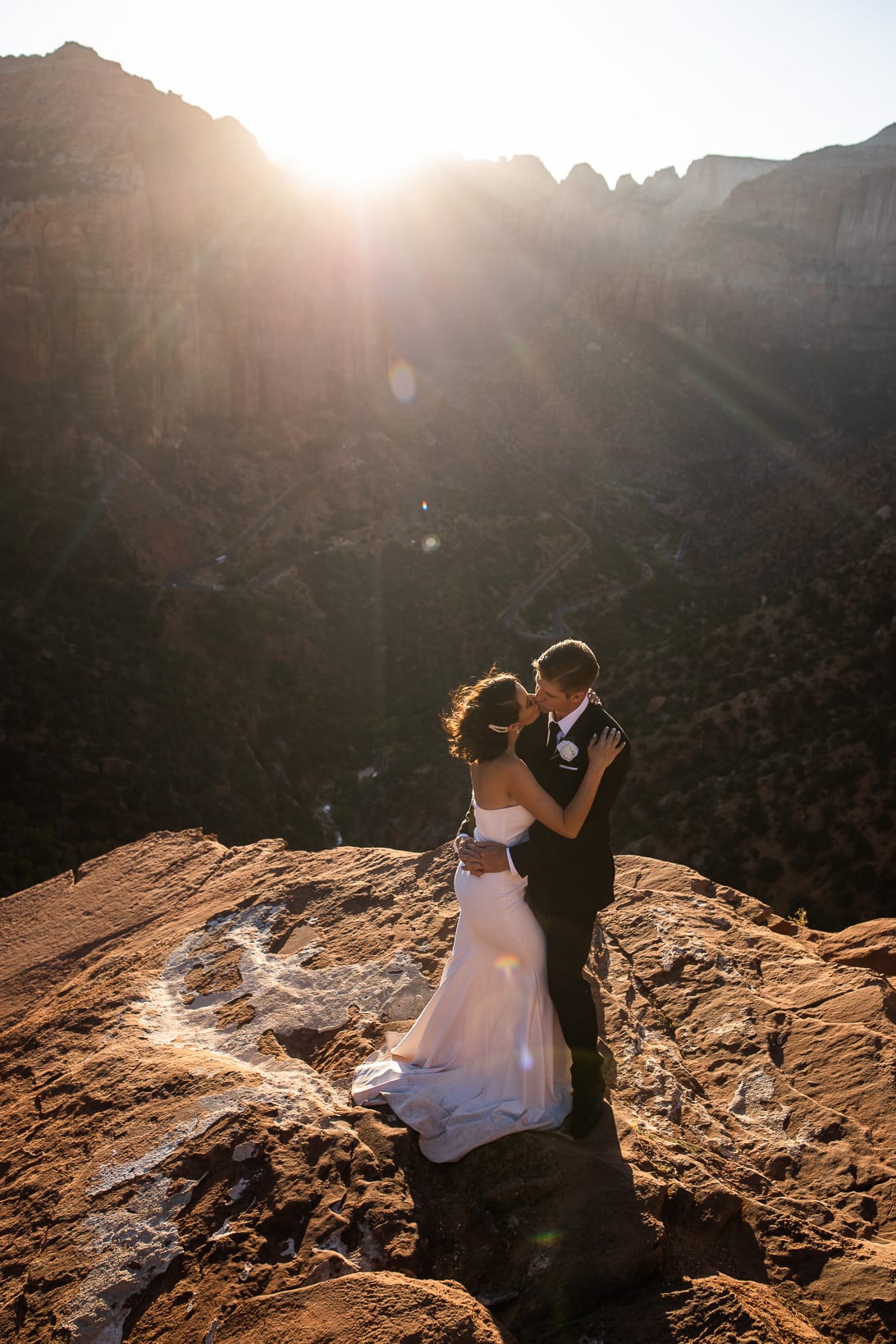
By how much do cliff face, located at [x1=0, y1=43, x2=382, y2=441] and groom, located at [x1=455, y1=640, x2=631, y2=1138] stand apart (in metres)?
39.6

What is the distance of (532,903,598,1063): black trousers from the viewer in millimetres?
5344

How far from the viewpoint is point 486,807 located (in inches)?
208

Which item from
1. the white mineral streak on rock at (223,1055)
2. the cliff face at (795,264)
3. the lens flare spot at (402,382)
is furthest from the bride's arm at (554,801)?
the cliff face at (795,264)

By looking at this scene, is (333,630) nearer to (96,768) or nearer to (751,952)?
(96,768)

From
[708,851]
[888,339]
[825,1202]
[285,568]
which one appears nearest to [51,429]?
[285,568]

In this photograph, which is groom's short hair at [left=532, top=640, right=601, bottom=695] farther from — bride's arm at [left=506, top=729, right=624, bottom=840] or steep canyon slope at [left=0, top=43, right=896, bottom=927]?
steep canyon slope at [left=0, top=43, right=896, bottom=927]

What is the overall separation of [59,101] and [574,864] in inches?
2229

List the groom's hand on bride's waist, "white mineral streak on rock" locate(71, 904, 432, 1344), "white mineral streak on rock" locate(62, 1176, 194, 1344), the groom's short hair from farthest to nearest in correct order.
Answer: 1. the groom's hand on bride's waist
2. the groom's short hair
3. "white mineral streak on rock" locate(71, 904, 432, 1344)
4. "white mineral streak on rock" locate(62, 1176, 194, 1344)

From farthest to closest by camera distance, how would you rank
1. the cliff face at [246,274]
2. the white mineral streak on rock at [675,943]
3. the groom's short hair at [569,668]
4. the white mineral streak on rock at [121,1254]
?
the cliff face at [246,274]
the white mineral streak on rock at [675,943]
the groom's short hair at [569,668]
the white mineral streak on rock at [121,1254]

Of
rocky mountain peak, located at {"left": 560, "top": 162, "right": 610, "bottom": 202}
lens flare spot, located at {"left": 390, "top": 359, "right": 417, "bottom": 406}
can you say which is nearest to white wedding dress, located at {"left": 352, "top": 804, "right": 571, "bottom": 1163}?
lens flare spot, located at {"left": 390, "top": 359, "right": 417, "bottom": 406}

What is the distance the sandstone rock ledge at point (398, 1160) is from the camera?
4016 mm

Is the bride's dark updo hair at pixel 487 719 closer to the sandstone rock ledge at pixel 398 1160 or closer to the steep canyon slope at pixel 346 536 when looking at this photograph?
the sandstone rock ledge at pixel 398 1160

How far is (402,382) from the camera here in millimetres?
61344

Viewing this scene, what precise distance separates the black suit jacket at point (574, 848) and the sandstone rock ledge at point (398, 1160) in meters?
1.34
